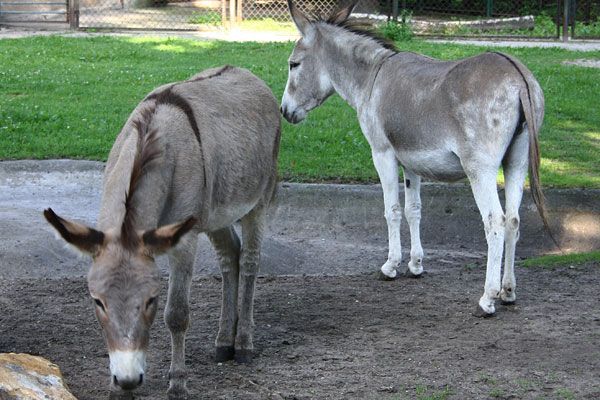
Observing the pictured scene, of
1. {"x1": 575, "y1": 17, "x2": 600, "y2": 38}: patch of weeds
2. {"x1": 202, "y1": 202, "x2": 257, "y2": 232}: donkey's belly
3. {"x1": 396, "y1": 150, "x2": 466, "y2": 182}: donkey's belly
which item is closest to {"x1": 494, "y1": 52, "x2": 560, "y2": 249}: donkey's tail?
{"x1": 396, "y1": 150, "x2": 466, "y2": 182}: donkey's belly

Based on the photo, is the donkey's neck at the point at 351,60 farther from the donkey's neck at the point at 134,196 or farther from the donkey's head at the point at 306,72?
the donkey's neck at the point at 134,196

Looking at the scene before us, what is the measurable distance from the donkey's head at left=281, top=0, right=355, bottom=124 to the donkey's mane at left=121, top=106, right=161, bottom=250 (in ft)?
10.8

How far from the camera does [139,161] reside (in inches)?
185

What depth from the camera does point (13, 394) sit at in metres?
4.61

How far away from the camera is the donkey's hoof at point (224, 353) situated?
601 centimetres

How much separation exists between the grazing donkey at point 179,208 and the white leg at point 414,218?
5.48ft

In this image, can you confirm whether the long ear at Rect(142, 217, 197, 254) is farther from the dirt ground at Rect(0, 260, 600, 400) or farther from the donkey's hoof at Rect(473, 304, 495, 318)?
the donkey's hoof at Rect(473, 304, 495, 318)

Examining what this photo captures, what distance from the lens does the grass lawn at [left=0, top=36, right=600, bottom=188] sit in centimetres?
1014

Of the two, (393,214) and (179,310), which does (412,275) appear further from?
(179,310)

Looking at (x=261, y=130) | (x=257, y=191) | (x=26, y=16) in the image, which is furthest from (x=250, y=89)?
(x=26, y=16)

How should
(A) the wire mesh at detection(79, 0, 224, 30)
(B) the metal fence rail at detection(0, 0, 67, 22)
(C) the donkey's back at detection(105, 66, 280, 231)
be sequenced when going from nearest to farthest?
(C) the donkey's back at detection(105, 66, 280, 231) → (B) the metal fence rail at detection(0, 0, 67, 22) → (A) the wire mesh at detection(79, 0, 224, 30)

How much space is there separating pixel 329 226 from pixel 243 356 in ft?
9.89

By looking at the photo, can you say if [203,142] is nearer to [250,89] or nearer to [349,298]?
[250,89]

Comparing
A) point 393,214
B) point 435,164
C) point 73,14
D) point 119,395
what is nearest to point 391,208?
point 393,214
